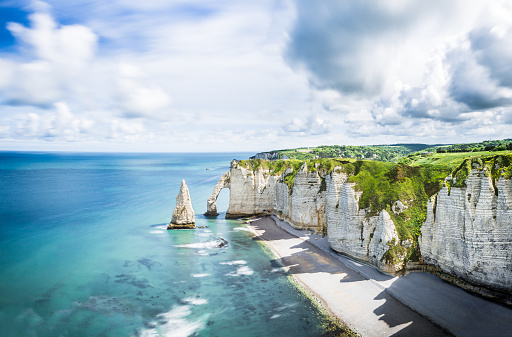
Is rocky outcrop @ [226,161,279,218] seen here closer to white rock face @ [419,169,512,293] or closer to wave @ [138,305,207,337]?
wave @ [138,305,207,337]

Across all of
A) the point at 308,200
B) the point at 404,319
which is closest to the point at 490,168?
the point at 404,319

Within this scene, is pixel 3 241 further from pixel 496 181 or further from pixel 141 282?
pixel 496 181

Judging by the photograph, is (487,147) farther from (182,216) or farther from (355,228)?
(182,216)

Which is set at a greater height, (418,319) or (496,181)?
(496,181)

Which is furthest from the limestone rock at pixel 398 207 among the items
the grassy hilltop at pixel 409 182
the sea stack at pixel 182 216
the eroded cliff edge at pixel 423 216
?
the sea stack at pixel 182 216

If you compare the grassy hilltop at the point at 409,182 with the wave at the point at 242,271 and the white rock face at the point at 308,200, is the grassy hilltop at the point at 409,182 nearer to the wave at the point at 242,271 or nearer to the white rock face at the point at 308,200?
the white rock face at the point at 308,200

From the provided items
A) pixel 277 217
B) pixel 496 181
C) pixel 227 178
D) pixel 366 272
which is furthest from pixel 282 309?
pixel 227 178
